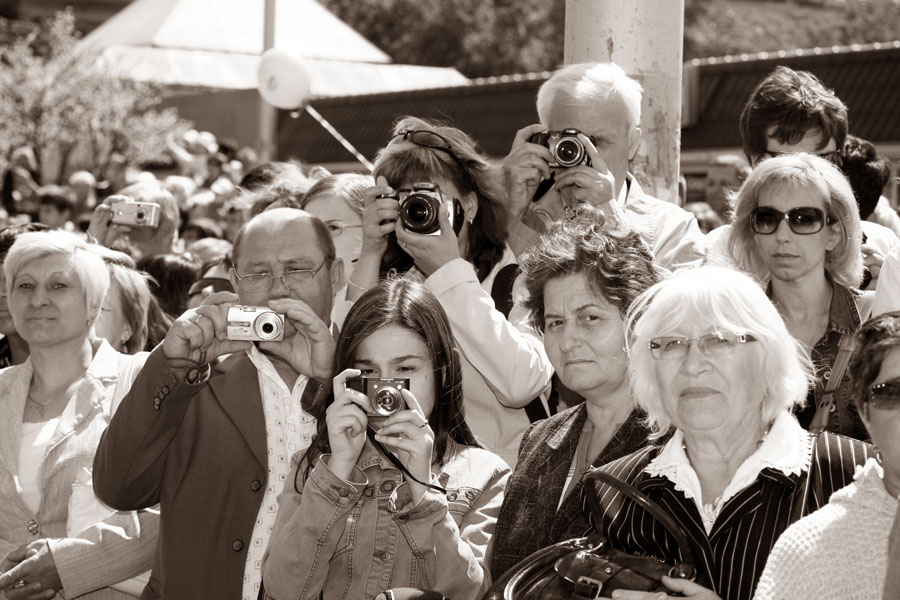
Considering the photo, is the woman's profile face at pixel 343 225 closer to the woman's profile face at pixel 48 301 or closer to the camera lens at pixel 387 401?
the woman's profile face at pixel 48 301

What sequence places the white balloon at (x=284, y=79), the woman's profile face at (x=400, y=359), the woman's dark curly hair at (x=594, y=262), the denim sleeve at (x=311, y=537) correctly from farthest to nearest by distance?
the white balloon at (x=284, y=79)
the woman's dark curly hair at (x=594, y=262)
the woman's profile face at (x=400, y=359)
the denim sleeve at (x=311, y=537)

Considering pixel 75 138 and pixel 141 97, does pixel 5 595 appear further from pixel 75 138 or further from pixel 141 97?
pixel 141 97

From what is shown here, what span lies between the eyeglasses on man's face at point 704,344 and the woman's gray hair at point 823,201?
1.18 metres

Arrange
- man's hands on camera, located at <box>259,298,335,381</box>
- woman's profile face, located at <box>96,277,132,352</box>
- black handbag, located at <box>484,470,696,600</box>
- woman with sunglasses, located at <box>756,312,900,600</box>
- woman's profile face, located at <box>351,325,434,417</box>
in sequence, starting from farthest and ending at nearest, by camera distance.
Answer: woman's profile face, located at <box>96,277,132,352</box>, man's hands on camera, located at <box>259,298,335,381</box>, woman's profile face, located at <box>351,325,434,417</box>, black handbag, located at <box>484,470,696,600</box>, woman with sunglasses, located at <box>756,312,900,600</box>

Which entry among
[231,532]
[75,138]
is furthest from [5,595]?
[75,138]

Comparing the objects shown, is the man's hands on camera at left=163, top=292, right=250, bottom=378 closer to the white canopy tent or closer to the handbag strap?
the handbag strap

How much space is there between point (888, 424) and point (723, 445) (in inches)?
18.5

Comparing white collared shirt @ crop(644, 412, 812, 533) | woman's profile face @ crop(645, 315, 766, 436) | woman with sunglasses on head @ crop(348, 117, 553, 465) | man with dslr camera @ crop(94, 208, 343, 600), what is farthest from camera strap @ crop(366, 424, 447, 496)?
woman with sunglasses on head @ crop(348, 117, 553, 465)

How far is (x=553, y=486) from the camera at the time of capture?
11.1ft

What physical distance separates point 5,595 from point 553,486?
74.9 inches

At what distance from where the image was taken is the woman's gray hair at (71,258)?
4.65 metres

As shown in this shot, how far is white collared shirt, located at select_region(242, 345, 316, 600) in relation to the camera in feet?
11.8

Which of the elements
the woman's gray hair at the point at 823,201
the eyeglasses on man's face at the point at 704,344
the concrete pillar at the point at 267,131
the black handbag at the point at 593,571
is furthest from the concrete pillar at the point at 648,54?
the concrete pillar at the point at 267,131

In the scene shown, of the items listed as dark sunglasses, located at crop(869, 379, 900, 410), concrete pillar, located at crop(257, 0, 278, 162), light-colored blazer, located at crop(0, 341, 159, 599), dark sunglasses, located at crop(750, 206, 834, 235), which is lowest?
light-colored blazer, located at crop(0, 341, 159, 599)
